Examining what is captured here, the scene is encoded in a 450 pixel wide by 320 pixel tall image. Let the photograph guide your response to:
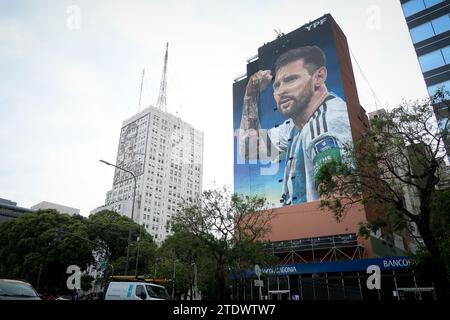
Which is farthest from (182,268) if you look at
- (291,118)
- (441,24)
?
(441,24)

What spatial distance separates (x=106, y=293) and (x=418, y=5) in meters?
55.4

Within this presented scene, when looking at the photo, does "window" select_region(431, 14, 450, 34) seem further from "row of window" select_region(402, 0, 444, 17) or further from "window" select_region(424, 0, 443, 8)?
"row of window" select_region(402, 0, 444, 17)

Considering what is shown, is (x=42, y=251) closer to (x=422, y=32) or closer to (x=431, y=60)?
(x=431, y=60)

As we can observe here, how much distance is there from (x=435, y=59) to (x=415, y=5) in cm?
1065

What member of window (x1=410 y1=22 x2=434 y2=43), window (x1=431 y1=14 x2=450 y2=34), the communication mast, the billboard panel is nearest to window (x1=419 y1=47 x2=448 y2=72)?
window (x1=410 y1=22 x2=434 y2=43)

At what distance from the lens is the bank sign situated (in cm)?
A: 2930

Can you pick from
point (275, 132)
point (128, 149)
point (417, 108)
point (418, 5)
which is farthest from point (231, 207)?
point (128, 149)

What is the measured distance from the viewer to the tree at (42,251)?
40531 mm

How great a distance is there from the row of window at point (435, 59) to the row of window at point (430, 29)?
2947 millimetres

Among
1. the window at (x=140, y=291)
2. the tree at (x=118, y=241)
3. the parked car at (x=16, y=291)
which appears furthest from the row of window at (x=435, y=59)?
the parked car at (x=16, y=291)

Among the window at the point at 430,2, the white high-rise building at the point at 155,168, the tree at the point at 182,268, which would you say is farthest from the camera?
the white high-rise building at the point at 155,168

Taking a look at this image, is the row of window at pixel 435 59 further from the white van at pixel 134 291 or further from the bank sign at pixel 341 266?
the white van at pixel 134 291

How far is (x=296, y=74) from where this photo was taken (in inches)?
2280
